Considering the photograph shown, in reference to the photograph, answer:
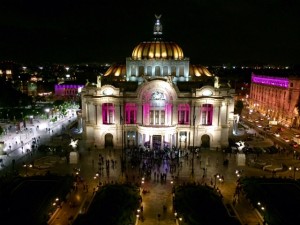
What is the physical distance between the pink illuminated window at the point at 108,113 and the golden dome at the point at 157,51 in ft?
42.1

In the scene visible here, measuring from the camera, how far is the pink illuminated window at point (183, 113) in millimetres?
59812

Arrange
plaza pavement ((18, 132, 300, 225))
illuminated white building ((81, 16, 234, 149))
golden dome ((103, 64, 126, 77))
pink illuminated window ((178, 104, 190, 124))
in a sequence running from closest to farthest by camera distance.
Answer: plaza pavement ((18, 132, 300, 225)) < illuminated white building ((81, 16, 234, 149)) < pink illuminated window ((178, 104, 190, 124)) < golden dome ((103, 64, 126, 77))

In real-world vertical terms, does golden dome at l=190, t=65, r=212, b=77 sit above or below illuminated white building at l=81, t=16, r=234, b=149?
above

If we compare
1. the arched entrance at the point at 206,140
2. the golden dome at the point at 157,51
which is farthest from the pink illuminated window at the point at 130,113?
the arched entrance at the point at 206,140

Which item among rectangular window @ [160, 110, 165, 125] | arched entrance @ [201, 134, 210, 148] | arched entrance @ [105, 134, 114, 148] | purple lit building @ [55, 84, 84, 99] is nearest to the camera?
rectangular window @ [160, 110, 165, 125]

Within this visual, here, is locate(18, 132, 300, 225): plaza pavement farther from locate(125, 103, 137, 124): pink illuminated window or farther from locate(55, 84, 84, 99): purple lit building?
locate(55, 84, 84, 99): purple lit building

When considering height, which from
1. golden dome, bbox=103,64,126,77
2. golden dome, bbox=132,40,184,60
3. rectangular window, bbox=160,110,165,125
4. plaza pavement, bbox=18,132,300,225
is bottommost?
plaza pavement, bbox=18,132,300,225

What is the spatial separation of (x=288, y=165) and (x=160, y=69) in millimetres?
28595

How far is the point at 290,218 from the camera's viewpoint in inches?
1241

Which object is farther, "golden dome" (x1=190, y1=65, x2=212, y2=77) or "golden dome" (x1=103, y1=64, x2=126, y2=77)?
"golden dome" (x1=103, y1=64, x2=126, y2=77)

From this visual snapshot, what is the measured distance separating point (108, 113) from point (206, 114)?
16.6m

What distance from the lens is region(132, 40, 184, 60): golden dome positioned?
6688cm

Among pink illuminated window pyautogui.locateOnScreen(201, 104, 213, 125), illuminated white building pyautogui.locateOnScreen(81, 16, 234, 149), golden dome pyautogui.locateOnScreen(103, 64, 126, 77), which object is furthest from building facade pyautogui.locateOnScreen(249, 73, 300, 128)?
golden dome pyautogui.locateOnScreen(103, 64, 126, 77)

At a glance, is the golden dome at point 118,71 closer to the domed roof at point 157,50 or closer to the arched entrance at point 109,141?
the domed roof at point 157,50
